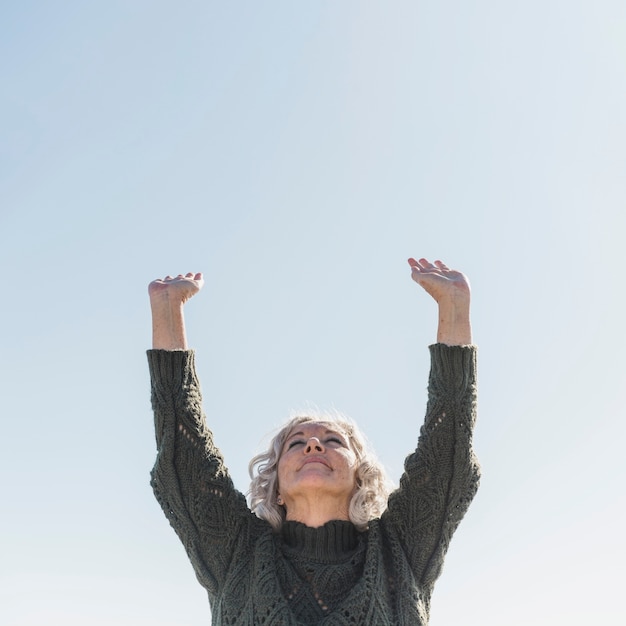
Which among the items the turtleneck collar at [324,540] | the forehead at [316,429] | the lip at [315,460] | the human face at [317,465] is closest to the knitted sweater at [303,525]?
the turtleneck collar at [324,540]

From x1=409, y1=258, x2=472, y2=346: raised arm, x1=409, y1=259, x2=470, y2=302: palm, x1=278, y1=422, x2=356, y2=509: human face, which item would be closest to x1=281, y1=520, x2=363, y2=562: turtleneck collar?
x1=278, y1=422, x2=356, y2=509: human face

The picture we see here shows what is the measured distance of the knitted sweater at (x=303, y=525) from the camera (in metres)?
4.26

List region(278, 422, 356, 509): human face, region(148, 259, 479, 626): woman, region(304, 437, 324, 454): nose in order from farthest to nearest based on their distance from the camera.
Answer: region(304, 437, 324, 454): nose → region(278, 422, 356, 509): human face → region(148, 259, 479, 626): woman

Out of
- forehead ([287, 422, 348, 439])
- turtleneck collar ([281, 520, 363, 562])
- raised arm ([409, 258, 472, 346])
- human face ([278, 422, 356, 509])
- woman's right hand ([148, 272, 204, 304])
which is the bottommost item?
turtleneck collar ([281, 520, 363, 562])

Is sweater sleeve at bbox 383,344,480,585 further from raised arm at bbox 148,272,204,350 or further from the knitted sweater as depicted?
raised arm at bbox 148,272,204,350

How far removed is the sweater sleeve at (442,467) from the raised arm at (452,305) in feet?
0.23

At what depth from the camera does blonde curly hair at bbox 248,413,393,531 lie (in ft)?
14.7

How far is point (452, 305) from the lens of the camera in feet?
14.6

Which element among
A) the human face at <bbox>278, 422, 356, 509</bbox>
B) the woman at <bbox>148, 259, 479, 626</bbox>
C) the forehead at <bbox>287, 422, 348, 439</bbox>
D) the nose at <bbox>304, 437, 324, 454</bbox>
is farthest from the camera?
the forehead at <bbox>287, 422, 348, 439</bbox>

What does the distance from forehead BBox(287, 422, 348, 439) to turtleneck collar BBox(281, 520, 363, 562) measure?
483 millimetres

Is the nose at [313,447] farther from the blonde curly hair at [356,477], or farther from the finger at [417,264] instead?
the finger at [417,264]

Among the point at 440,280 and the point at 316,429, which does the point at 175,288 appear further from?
the point at 440,280

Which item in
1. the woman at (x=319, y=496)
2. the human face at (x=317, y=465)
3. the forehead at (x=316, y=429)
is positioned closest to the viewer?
the woman at (x=319, y=496)

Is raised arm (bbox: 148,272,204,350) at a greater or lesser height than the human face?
greater
